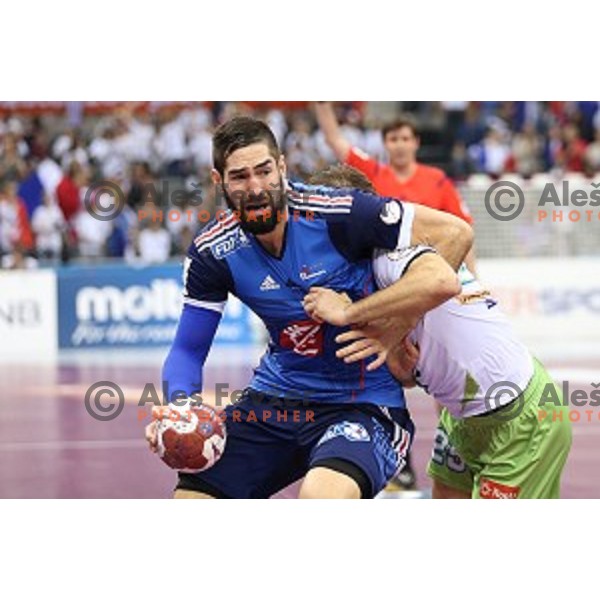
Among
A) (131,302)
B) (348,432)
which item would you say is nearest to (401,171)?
(348,432)

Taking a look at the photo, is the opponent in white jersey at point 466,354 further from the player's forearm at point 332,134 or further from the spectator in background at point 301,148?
the spectator in background at point 301,148

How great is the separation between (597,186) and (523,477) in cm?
1307

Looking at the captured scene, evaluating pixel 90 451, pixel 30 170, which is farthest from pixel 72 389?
pixel 30 170

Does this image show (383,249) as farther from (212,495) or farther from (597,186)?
(597,186)

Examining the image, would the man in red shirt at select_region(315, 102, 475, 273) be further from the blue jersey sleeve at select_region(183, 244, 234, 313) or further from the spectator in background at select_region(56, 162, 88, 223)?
the spectator in background at select_region(56, 162, 88, 223)

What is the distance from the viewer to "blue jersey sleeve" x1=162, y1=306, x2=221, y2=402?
239 inches

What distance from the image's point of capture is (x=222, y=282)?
6.12m

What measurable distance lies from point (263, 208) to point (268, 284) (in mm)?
367

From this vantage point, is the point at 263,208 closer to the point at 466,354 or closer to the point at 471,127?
the point at 466,354

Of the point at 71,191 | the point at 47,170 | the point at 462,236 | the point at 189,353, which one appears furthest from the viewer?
the point at 47,170

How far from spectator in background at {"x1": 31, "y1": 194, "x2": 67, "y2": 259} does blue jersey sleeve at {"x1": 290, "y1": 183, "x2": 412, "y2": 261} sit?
14.1 metres

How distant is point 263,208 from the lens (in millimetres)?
5867

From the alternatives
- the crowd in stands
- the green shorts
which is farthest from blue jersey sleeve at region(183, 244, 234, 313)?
the crowd in stands

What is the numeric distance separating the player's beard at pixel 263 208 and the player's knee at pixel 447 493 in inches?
63.6
